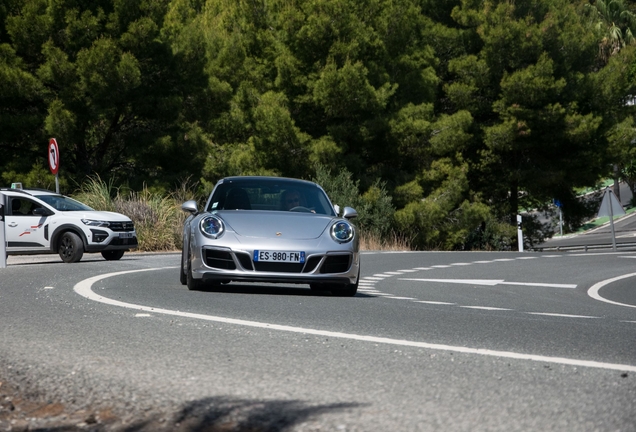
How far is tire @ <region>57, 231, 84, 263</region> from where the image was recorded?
20.0 metres

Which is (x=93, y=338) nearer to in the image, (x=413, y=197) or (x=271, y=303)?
(x=271, y=303)

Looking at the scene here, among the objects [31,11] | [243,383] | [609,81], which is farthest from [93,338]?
[609,81]

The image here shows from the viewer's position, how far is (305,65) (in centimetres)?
4188

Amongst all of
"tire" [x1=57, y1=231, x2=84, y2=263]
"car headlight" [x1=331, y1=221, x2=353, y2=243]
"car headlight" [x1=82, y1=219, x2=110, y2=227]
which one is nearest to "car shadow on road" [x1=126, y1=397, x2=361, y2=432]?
"car headlight" [x1=331, y1=221, x2=353, y2=243]

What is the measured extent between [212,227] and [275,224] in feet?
2.30

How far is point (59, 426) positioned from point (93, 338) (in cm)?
289

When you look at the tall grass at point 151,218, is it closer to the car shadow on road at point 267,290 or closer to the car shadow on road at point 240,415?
the car shadow on road at point 267,290

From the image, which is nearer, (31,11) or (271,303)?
(271,303)

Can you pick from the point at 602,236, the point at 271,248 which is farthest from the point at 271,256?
the point at 602,236

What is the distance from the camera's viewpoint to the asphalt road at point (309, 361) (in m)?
4.62

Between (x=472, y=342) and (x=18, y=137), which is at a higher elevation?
(x=18, y=137)

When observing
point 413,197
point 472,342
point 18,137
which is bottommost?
point 472,342

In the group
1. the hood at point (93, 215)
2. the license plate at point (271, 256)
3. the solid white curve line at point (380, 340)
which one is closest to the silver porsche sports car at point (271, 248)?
the license plate at point (271, 256)

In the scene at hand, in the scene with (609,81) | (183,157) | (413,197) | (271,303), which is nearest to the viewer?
(271,303)
